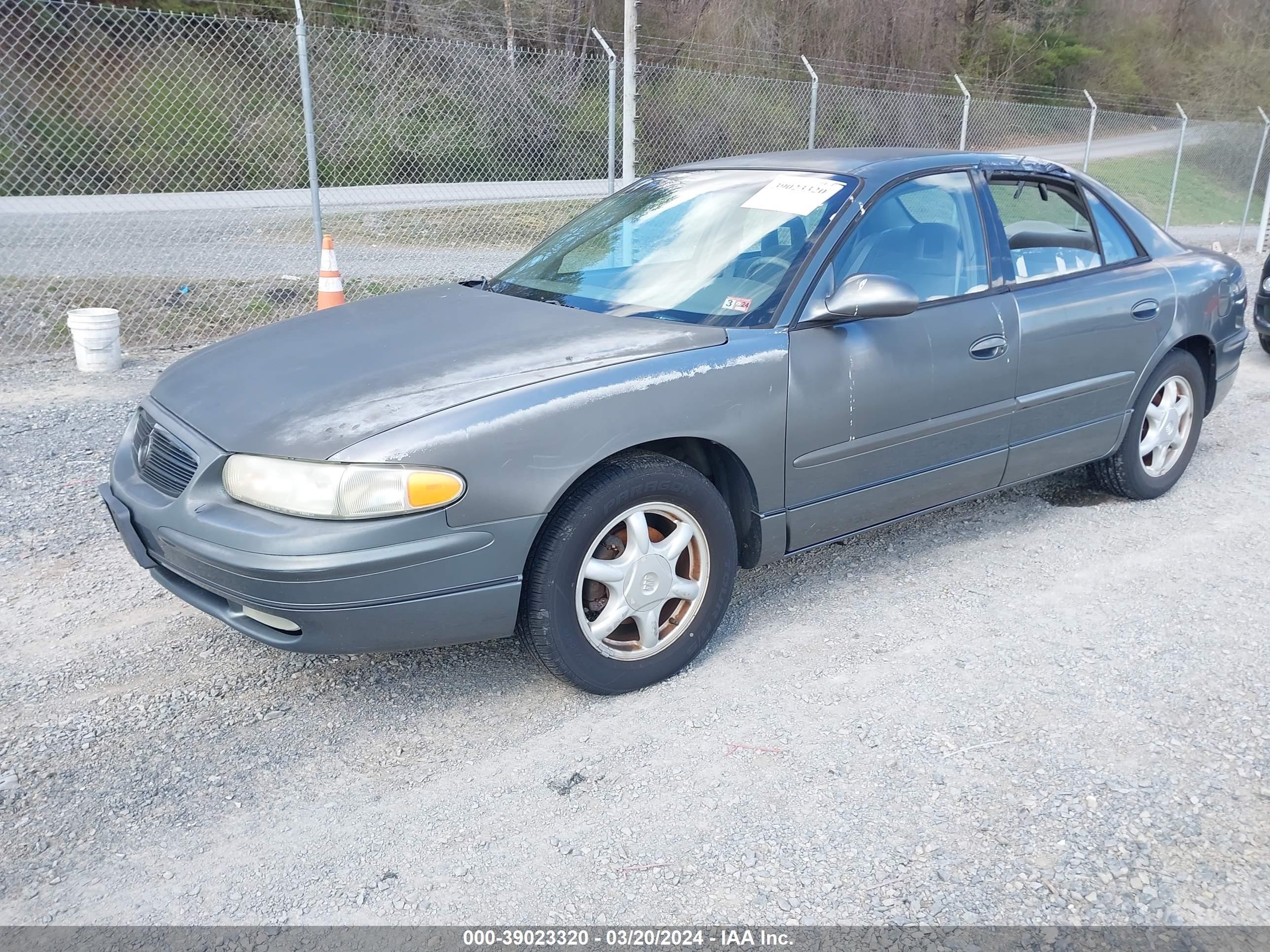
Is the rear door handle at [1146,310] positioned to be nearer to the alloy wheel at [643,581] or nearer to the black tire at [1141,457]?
the black tire at [1141,457]

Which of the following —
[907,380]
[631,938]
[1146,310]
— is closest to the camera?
[631,938]

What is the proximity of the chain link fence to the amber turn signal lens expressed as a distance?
975 centimetres

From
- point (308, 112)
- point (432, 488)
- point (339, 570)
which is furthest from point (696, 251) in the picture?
point (308, 112)

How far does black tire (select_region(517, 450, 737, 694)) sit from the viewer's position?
2.86 m

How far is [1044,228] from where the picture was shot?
4.26 meters

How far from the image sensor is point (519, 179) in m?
16.4

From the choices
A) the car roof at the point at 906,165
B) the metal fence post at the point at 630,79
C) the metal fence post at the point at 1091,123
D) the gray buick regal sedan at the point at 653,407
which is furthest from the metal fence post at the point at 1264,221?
the gray buick regal sedan at the point at 653,407

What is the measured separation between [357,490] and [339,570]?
21 centimetres

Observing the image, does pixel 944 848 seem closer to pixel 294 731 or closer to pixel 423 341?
pixel 294 731

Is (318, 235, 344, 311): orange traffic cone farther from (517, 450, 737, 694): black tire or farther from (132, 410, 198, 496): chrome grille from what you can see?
(517, 450, 737, 694): black tire

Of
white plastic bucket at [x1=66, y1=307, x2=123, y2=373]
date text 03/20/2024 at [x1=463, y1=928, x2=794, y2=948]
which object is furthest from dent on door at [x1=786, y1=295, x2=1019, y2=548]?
white plastic bucket at [x1=66, y1=307, x2=123, y2=373]

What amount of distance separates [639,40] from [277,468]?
23.0m

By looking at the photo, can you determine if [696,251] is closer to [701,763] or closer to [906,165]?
[906,165]

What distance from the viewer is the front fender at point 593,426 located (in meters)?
2.68
